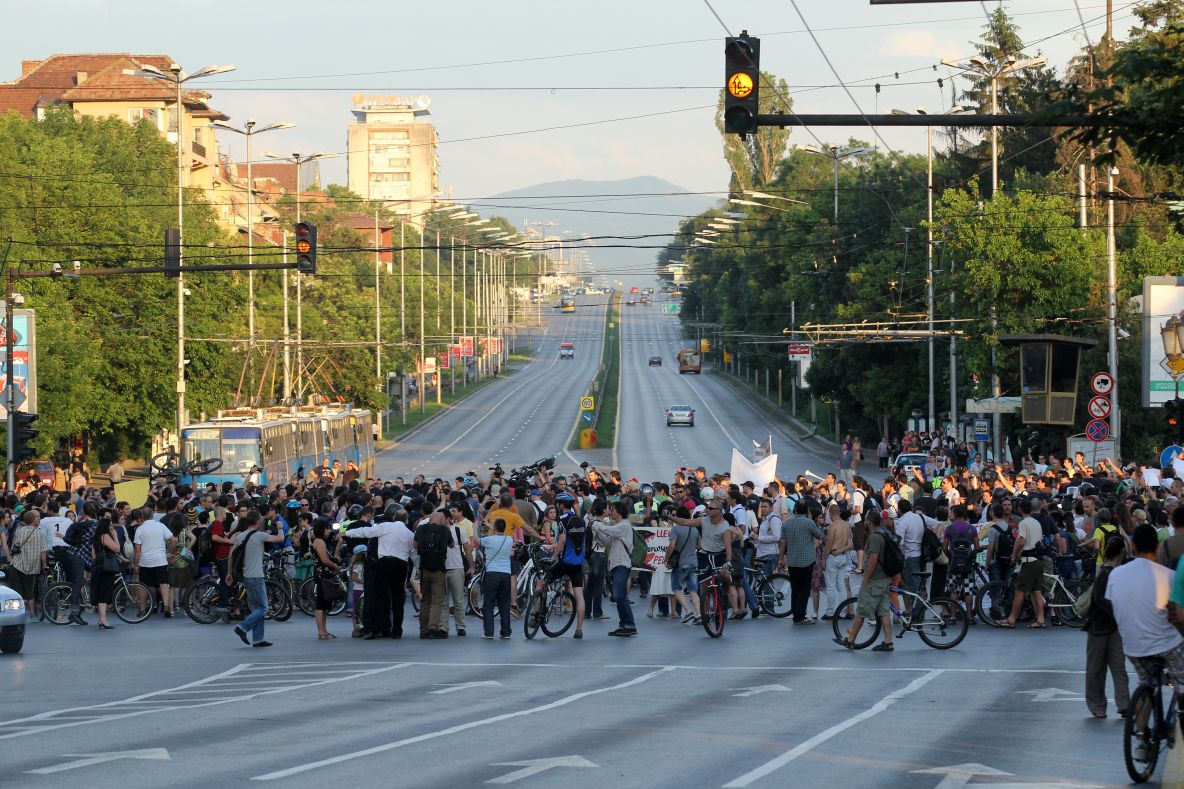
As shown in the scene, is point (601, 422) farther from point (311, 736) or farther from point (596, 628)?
point (311, 736)

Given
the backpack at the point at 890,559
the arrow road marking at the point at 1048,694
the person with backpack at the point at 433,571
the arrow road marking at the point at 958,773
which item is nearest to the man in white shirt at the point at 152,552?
the person with backpack at the point at 433,571

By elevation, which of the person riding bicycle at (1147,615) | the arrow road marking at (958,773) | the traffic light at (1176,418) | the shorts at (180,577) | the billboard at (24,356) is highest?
the billboard at (24,356)

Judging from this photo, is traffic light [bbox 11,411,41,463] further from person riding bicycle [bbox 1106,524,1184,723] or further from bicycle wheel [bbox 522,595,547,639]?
person riding bicycle [bbox 1106,524,1184,723]

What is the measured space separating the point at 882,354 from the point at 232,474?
127ft

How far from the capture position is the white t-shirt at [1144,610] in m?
12.0

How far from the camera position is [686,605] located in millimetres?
24281

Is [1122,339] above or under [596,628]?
above

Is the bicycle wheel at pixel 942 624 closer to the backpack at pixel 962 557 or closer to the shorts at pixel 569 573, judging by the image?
the backpack at pixel 962 557

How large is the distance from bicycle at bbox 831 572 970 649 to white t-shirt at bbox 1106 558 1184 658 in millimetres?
7957

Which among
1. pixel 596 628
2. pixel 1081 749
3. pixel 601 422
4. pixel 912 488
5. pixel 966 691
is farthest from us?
pixel 601 422

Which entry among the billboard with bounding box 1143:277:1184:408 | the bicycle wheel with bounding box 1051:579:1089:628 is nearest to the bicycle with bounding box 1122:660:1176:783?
the bicycle wheel with bounding box 1051:579:1089:628

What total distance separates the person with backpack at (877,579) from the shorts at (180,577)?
34.2 feet

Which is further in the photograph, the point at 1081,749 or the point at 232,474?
the point at 232,474

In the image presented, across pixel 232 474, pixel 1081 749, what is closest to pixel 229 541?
pixel 1081 749
